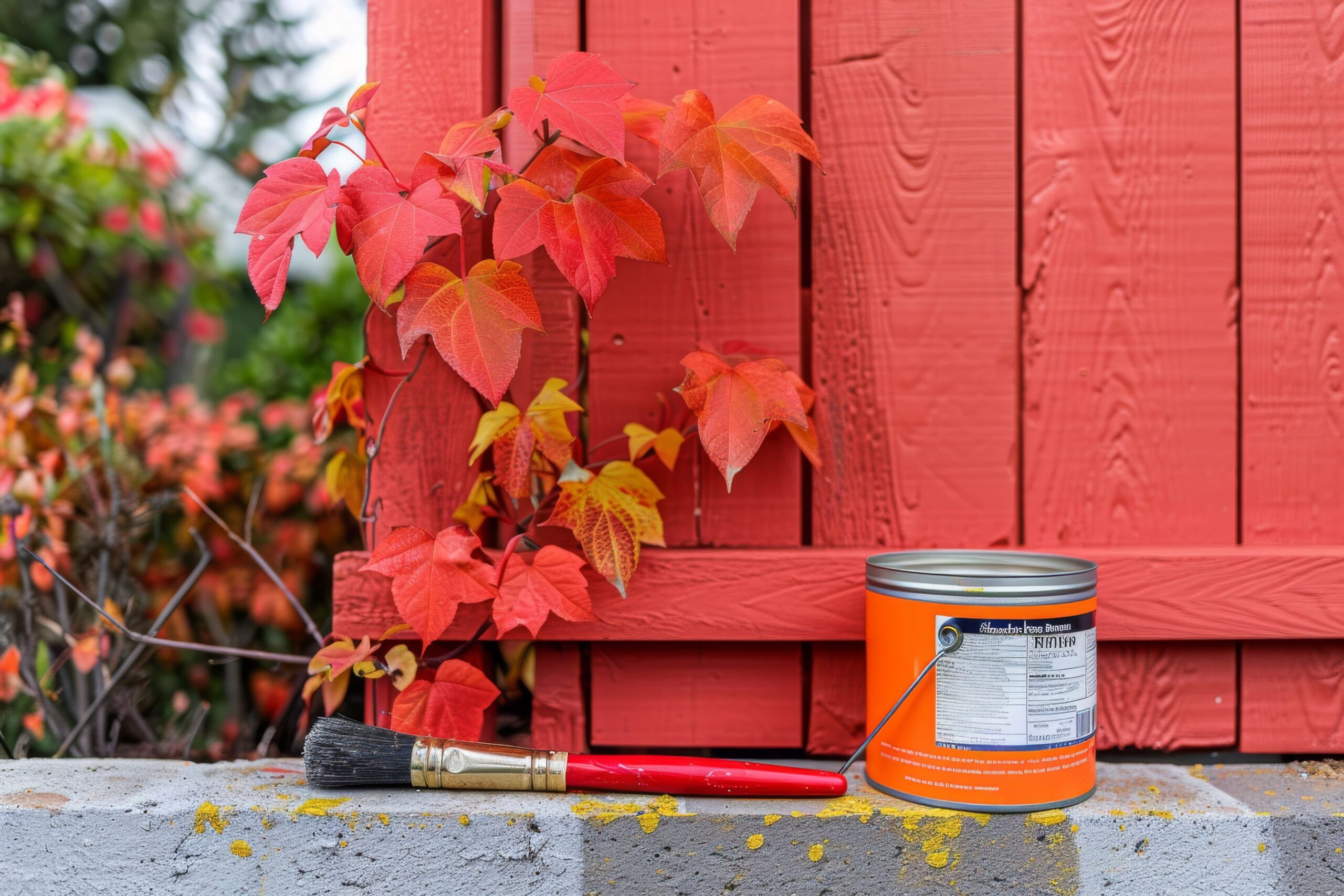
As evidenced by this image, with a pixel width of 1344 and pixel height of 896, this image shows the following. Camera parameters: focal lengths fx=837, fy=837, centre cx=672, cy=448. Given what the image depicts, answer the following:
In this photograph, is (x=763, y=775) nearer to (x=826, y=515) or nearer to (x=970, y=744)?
(x=970, y=744)

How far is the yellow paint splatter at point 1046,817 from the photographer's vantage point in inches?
39.4

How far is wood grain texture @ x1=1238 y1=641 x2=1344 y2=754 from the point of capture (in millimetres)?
1195

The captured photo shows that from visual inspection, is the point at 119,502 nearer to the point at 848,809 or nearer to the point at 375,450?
the point at 375,450

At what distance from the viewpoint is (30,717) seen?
152 centimetres

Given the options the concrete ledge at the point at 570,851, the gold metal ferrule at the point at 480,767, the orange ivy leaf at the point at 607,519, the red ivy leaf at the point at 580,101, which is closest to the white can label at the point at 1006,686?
the concrete ledge at the point at 570,851

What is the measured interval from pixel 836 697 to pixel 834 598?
16 cm

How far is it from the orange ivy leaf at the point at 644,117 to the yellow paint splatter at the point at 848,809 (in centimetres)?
88

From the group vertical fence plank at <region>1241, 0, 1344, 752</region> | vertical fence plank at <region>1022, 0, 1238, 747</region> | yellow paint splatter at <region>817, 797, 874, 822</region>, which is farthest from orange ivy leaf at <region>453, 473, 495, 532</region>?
vertical fence plank at <region>1241, 0, 1344, 752</region>

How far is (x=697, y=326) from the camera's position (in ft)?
4.00

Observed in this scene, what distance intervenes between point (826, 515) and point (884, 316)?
0.99ft

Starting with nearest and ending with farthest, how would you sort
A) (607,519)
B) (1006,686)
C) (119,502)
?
(1006,686) → (607,519) → (119,502)

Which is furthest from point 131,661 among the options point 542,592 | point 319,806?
point 542,592

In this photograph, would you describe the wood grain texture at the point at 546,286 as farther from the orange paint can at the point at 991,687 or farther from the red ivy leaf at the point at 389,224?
the orange paint can at the point at 991,687

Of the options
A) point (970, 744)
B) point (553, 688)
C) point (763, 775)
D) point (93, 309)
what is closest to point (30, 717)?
point (553, 688)
